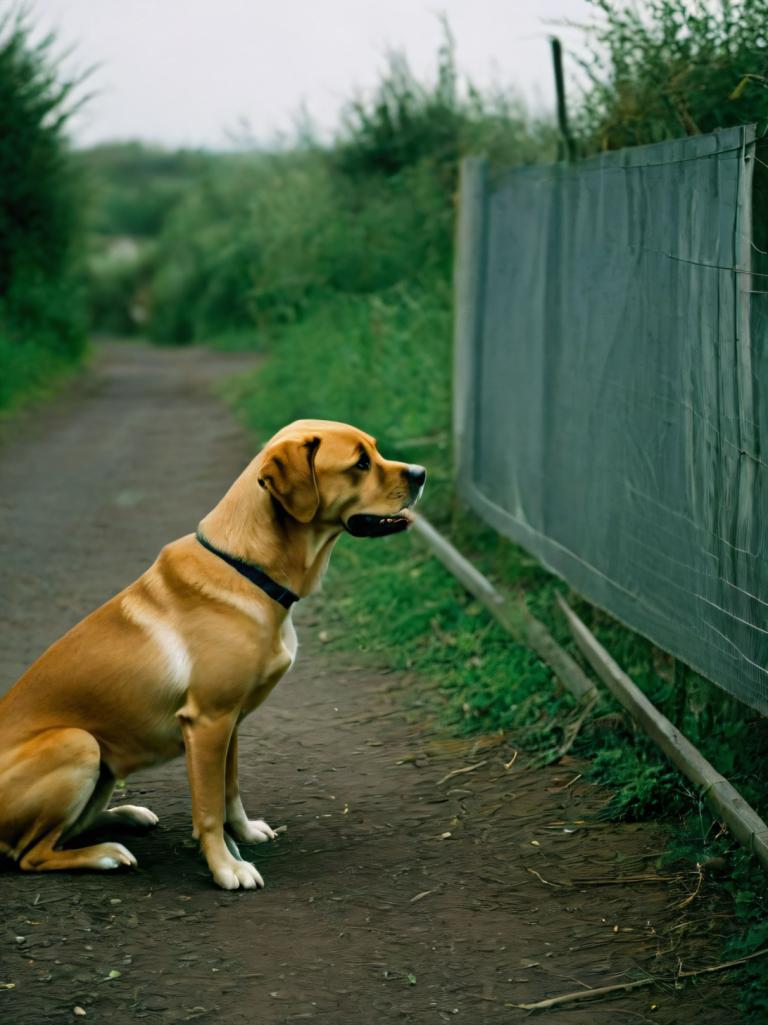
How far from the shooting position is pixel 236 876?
4086 mm

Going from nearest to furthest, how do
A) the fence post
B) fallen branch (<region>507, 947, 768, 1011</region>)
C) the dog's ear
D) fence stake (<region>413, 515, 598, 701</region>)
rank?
1. fallen branch (<region>507, 947, 768, 1011</region>)
2. the dog's ear
3. fence stake (<region>413, 515, 598, 701</region>)
4. the fence post

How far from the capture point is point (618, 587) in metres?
5.32

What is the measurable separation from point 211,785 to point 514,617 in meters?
2.69

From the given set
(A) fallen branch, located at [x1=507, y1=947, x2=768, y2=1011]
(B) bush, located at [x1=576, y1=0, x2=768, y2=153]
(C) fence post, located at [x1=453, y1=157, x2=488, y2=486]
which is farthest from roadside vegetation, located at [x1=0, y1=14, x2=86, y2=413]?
(A) fallen branch, located at [x1=507, y1=947, x2=768, y2=1011]

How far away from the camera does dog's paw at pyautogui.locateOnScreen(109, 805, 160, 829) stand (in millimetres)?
4512

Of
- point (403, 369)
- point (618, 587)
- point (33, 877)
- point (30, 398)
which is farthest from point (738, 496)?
point (30, 398)

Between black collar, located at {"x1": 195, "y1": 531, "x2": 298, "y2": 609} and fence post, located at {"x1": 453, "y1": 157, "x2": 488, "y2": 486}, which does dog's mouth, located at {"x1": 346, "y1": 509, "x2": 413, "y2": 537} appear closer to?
black collar, located at {"x1": 195, "y1": 531, "x2": 298, "y2": 609}

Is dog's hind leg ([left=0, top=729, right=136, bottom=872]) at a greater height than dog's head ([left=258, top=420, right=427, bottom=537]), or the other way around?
dog's head ([left=258, top=420, right=427, bottom=537])

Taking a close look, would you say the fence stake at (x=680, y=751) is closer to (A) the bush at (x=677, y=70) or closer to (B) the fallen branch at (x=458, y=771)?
(B) the fallen branch at (x=458, y=771)

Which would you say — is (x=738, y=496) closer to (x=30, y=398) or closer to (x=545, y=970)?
(x=545, y=970)

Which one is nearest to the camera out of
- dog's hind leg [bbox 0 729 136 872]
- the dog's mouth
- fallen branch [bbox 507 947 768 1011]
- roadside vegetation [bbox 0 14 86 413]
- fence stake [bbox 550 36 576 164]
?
fallen branch [bbox 507 947 768 1011]

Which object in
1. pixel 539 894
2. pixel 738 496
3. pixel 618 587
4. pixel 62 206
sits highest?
pixel 62 206

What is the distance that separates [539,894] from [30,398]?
13.8 metres

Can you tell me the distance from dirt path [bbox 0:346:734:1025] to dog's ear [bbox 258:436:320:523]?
Result: 125 cm
